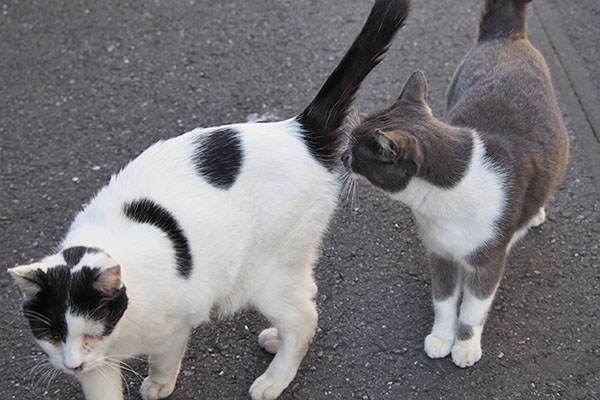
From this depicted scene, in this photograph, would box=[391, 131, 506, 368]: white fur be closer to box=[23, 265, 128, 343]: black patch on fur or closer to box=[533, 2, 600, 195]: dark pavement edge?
box=[23, 265, 128, 343]: black patch on fur

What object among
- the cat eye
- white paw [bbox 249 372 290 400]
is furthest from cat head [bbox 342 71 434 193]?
the cat eye

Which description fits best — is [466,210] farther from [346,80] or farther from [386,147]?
[346,80]

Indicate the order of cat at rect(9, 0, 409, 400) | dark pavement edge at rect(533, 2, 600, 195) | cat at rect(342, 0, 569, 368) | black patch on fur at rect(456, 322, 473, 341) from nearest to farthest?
1. cat at rect(9, 0, 409, 400)
2. cat at rect(342, 0, 569, 368)
3. black patch on fur at rect(456, 322, 473, 341)
4. dark pavement edge at rect(533, 2, 600, 195)

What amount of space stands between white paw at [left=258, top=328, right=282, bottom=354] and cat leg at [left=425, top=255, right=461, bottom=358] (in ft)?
1.96

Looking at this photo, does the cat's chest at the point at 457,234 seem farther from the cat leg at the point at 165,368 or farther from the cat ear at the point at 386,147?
the cat leg at the point at 165,368

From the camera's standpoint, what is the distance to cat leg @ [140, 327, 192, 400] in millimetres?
2262

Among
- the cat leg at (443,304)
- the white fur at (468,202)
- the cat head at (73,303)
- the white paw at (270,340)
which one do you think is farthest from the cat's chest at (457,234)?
the cat head at (73,303)

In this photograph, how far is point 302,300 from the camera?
2.39 metres

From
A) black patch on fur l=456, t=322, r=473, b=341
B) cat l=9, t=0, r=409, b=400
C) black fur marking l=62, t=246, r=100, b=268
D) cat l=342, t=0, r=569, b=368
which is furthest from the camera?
black patch on fur l=456, t=322, r=473, b=341

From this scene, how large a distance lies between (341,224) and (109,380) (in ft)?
4.70

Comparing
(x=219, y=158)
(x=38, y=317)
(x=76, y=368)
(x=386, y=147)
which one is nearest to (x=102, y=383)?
(x=76, y=368)

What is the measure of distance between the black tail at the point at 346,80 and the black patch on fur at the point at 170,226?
21.8 inches

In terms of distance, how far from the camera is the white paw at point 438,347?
2605 mm

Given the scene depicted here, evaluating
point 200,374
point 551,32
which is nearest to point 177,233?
point 200,374
